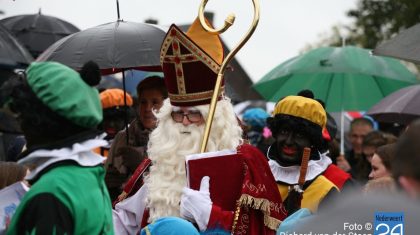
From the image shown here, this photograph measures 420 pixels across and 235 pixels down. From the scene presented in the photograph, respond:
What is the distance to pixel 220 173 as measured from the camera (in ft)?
16.6

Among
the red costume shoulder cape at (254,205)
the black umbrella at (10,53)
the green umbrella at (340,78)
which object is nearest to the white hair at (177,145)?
the red costume shoulder cape at (254,205)

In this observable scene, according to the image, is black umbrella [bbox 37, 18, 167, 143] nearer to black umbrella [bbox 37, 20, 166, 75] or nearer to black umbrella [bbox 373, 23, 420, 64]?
black umbrella [bbox 37, 20, 166, 75]

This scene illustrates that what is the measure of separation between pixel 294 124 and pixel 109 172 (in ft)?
4.45

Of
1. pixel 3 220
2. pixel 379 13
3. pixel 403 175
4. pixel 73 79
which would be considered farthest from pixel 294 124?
pixel 379 13

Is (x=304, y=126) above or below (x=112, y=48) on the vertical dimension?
below

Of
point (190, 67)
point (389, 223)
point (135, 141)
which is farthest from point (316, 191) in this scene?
point (389, 223)

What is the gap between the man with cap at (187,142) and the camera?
16.8 feet

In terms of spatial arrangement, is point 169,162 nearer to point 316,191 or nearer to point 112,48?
point 316,191

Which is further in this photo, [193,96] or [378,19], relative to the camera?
[378,19]

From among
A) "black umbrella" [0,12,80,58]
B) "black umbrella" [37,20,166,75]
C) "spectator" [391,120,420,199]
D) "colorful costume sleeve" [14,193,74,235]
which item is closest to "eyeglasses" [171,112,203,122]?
"black umbrella" [37,20,166,75]

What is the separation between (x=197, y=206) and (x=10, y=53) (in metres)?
2.25

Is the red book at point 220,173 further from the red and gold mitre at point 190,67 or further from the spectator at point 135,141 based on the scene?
the spectator at point 135,141

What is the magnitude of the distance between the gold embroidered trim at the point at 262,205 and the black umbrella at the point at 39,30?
4565 mm

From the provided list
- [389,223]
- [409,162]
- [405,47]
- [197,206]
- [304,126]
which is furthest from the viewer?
[405,47]
